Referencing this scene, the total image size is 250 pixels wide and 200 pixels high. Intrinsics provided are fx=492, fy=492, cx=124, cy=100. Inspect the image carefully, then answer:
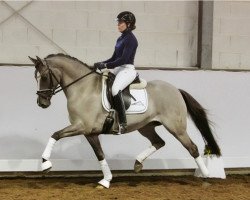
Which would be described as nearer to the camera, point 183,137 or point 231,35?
point 183,137

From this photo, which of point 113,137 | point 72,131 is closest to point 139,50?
point 113,137

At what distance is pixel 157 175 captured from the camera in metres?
6.46

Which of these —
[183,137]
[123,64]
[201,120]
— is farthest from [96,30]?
[183,137]

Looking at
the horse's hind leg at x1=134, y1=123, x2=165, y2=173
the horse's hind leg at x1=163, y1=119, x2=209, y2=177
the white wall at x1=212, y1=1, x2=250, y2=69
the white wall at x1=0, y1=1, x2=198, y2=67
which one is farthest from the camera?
the white wall at x1=212, y1=1, x2=250, y2=69

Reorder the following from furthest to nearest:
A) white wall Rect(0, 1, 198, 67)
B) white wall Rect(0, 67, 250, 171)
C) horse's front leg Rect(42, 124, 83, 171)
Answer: white wall Rect(0, 1, 198, 67), white wall Rect(0, 67, 250, 171), horse's front leg Rect(42, 124, 83, 171)

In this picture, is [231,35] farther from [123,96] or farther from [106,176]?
[106,176]

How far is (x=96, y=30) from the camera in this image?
6.77m

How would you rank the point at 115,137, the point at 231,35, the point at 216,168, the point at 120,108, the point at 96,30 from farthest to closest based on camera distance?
the point at 231,35
the point at 96,30
the point at 115,137
the point at 216,168
the point at 120,108

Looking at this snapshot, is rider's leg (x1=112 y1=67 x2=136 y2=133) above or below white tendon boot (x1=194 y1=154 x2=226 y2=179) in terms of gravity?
above

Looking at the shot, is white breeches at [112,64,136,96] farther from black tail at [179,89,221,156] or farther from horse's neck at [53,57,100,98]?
black tail at [179,89,221,156]

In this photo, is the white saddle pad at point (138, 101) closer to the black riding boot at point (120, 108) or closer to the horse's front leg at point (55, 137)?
the black riding boot at point (120, 108)

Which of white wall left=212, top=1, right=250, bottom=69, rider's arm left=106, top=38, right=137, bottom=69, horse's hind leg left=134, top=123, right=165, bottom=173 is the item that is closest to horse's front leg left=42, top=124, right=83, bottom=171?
rider's arm left=106, top=38, right=137, bottom=69

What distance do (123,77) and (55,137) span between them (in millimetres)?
936

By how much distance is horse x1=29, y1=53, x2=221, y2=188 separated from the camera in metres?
4.98
